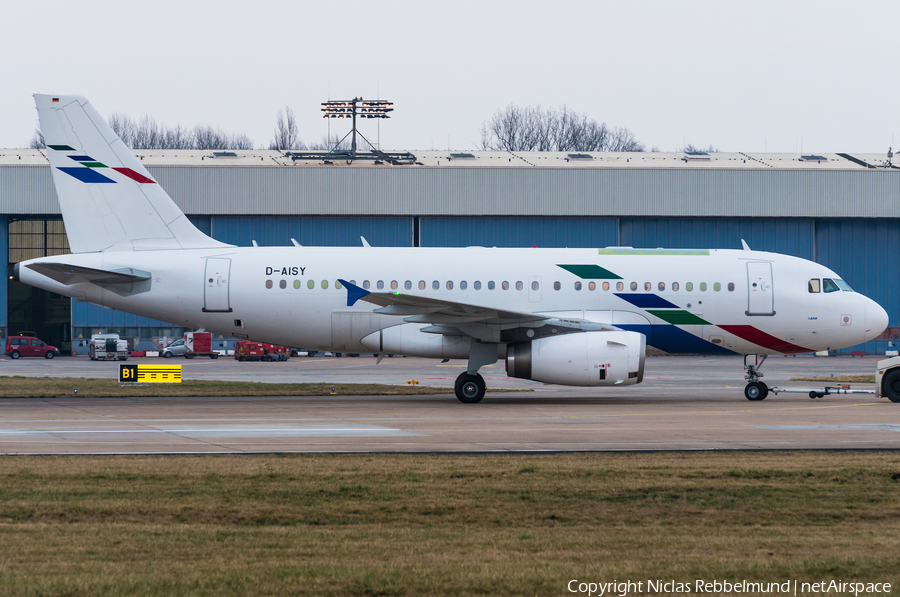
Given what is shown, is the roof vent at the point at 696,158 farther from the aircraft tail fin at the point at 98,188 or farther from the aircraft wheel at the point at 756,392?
the aircraft tail fin at the point at 98,188

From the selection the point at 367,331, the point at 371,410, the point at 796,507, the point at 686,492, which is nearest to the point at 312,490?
the point at 686,492

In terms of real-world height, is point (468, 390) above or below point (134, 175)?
below

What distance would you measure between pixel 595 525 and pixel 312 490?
3.52 m

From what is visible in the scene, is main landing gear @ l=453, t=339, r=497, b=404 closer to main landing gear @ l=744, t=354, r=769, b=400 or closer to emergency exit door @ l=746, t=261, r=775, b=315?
main landing gear @ l=744, t=354, r=769, b=400

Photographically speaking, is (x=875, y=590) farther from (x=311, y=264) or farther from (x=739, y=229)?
(x=739, y=229)

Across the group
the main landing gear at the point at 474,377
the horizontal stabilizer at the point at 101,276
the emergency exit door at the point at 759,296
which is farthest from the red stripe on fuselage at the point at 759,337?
the horizontal stabilizer at the point at 101,276

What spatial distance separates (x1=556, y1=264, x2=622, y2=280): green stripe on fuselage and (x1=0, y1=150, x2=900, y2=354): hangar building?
33283mm

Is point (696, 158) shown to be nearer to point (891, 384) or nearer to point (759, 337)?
point (759, 337)

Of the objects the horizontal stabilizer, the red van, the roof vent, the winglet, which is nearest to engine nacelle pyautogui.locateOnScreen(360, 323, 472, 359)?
the winglet

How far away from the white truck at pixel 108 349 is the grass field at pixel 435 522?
46.0 metres

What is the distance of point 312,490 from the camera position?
1124 centimetres

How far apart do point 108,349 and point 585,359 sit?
4169cm

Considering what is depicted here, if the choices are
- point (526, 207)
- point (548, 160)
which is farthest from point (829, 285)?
point (548, 160)

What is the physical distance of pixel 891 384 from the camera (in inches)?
967
